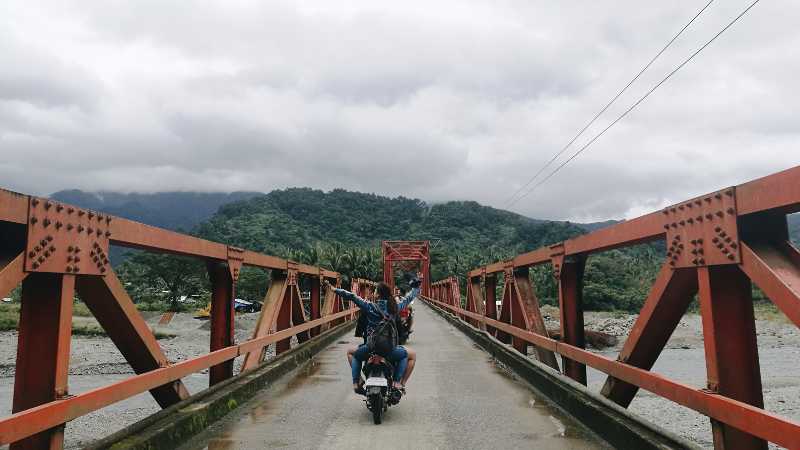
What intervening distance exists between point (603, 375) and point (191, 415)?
1361 cm

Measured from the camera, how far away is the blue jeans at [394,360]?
18.9ft

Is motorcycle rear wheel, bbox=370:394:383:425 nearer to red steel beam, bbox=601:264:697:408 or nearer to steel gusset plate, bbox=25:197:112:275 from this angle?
red steel beam, bbox=601:264:697:408

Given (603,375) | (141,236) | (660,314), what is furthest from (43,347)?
(603,375)

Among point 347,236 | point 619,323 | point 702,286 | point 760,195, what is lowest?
point 619,323

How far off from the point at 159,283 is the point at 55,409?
2156 inches

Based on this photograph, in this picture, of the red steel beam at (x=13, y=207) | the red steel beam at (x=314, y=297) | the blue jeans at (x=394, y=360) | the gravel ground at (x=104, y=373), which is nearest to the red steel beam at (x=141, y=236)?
the red steel beam at (x=13, y=207)

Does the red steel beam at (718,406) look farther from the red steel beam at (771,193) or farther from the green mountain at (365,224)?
the green mountain at (365,224)

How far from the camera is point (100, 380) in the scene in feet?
49.8

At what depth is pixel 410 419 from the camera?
17.9 ft

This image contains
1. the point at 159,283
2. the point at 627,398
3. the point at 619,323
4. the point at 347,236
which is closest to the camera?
the point at 627,398

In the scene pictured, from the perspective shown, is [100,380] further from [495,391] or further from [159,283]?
[159,283]

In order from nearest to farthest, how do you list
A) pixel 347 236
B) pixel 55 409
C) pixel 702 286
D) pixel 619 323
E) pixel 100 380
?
1. pixel 55 409
2. pixel 702 286
3. pixel 100 380
4. pixel 619 323
5. pixel 347 236

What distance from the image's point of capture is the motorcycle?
521cm

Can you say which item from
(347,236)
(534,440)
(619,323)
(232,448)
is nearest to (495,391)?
(534,440)
